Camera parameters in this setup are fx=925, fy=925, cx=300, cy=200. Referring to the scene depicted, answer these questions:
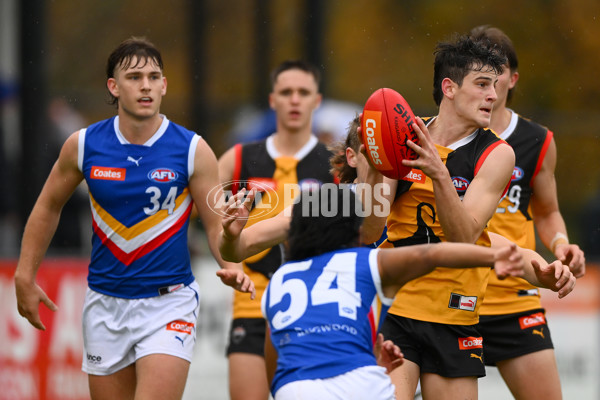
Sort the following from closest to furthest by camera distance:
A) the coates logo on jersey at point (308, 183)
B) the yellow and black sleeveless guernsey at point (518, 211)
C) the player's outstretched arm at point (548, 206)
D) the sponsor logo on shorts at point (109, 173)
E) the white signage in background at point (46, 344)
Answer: the sponsor logo on shorts at point (109, 173) < the yellow and black sleeveless guernsey at point (518, 211) < the player's outstretched arm at point (548, 206) < the coates logo on jersey at point (308, 183) < the white signage in background at point (46, 344)

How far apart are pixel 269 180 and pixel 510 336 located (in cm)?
220

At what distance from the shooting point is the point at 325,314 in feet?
13.5

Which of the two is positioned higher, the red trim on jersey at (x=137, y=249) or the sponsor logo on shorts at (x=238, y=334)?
the red trim on jersey at (x=137, y=249)

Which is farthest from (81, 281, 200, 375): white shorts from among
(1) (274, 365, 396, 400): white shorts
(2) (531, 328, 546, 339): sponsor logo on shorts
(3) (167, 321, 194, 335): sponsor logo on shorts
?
(2) (531, 328, 546, 339): sponsor logo on shorts

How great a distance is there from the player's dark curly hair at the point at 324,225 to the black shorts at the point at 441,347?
3.05 feet

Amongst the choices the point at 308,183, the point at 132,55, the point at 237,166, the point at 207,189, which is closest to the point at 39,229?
the point at 207,189

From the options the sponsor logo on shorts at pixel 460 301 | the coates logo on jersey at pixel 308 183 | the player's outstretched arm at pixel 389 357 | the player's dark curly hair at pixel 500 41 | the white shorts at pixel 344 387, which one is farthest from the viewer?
the coates logo on jersey at pixel 308 183

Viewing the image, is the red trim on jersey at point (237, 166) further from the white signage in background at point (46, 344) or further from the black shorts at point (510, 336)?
the white signage in background at point (46, 344)

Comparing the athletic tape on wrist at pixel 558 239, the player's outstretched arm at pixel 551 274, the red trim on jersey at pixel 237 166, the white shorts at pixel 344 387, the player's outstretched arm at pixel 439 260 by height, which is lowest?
the white shorts at pixel 344 387

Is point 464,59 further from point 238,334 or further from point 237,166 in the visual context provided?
point 238,334

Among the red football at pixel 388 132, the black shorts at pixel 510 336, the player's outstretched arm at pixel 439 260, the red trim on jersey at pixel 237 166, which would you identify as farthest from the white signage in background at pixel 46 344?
the player's outstretched arm at pixel 439 260

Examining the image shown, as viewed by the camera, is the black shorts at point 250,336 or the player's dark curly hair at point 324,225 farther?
the black shorts at point 250,336

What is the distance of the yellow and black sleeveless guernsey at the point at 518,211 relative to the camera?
5875 millimetres

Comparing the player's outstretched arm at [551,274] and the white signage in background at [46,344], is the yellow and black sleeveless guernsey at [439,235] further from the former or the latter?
the white signage in background at [46,344]
